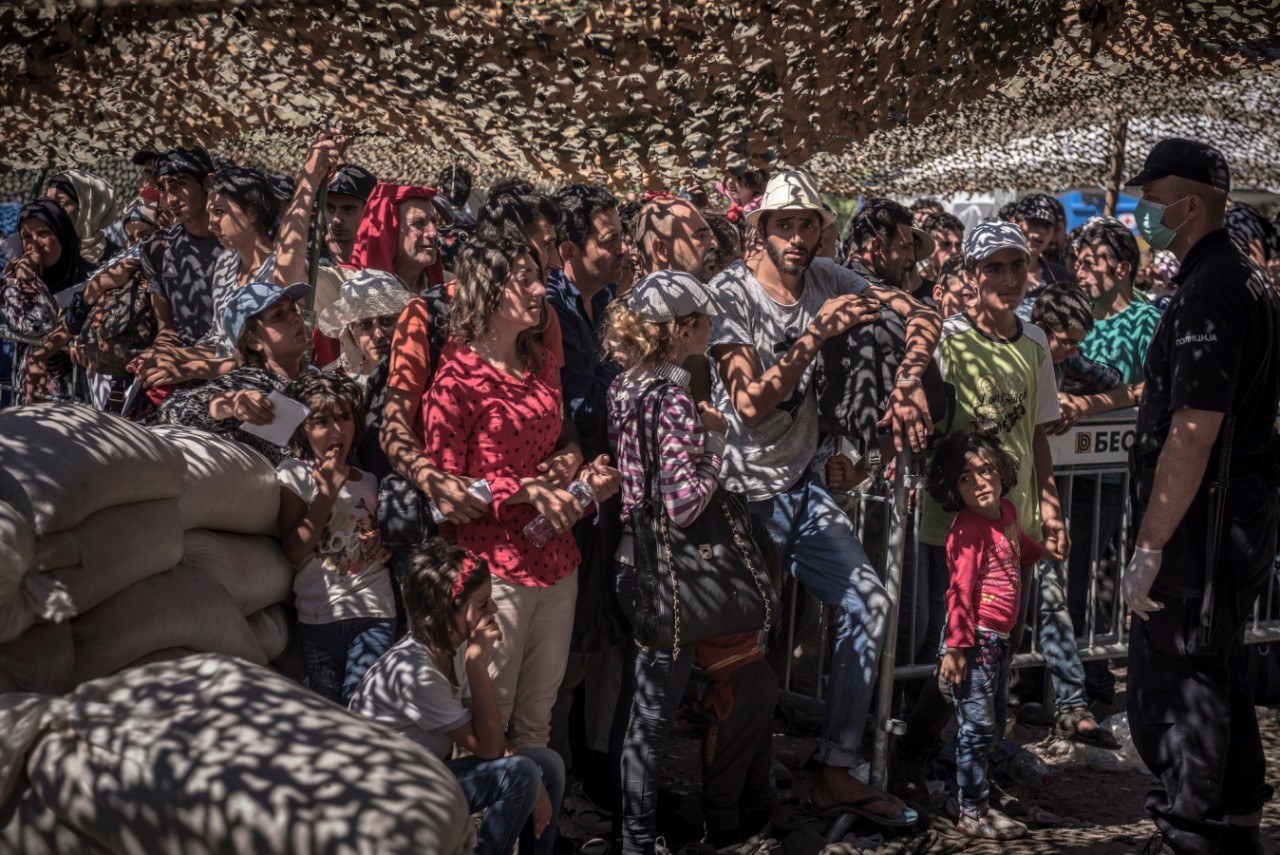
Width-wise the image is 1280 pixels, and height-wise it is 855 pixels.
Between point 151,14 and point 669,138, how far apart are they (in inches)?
37.1

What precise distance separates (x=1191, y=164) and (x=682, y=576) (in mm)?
1930

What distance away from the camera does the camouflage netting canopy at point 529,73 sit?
2.11 m

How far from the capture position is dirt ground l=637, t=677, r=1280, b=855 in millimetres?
4492

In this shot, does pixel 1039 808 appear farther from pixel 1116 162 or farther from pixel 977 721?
pixel 1116 162

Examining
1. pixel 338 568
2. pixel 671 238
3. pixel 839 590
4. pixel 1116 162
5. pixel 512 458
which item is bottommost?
pixel 839 590

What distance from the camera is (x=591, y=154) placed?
253cm

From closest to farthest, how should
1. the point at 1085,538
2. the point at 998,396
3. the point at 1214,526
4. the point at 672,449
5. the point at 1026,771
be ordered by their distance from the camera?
1. the point at 1214,526
2. the point at 672,449
3. the point at 998,396
4. the point at 1026,771
5. the point at 1085,538

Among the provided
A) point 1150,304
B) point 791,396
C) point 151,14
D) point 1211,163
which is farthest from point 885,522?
point 151,14

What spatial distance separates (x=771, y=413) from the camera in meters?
4.66

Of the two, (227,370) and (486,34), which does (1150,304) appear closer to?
(227,370)

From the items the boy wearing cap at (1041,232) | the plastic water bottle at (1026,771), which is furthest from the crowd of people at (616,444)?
the boy wearing cap at (1041,232)

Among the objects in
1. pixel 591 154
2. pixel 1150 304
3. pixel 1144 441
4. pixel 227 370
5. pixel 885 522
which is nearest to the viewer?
pixel 591 154

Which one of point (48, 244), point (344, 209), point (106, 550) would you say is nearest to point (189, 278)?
point (344, 209)

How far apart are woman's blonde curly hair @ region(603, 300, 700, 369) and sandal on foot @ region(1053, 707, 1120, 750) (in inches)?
100
